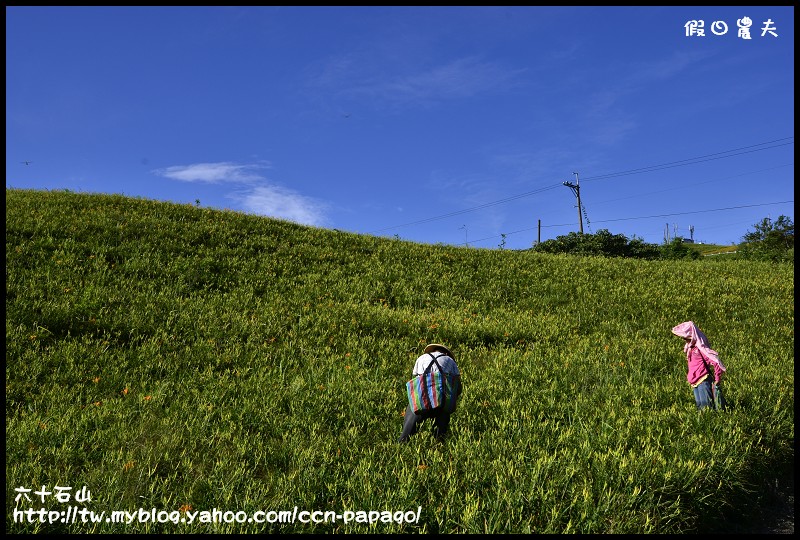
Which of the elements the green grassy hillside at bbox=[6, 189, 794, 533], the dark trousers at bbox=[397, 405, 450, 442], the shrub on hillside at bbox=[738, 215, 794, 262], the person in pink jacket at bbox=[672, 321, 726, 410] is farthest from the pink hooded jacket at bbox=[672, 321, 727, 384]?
the shrub on hillside at bbox=[738, 215, 794, 262]

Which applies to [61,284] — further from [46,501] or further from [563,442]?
[563,442]

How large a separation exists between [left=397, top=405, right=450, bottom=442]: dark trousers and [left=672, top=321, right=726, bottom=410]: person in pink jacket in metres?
3.96

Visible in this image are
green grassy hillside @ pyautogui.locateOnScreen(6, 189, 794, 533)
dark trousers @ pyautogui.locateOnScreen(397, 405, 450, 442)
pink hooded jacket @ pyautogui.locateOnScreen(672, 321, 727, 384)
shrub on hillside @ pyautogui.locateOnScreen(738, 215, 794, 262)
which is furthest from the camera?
shrub on hillside @ pyautogui.locateOnScreen(738, 215, 794, 262)

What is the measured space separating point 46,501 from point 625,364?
31.9ft

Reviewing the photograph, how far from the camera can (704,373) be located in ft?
22.0

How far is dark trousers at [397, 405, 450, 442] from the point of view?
18.6 ft

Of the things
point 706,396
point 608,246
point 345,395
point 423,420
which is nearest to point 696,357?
point 706,396

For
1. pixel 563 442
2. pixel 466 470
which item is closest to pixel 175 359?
pixel 466 470

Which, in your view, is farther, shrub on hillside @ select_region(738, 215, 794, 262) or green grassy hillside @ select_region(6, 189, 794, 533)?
shrub on hillside @ select_region(738, 215, 794, 262)

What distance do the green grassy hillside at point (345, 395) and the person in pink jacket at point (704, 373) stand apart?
0.37 m

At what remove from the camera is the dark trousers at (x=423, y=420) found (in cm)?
568

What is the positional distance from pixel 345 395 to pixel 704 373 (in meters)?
5.58

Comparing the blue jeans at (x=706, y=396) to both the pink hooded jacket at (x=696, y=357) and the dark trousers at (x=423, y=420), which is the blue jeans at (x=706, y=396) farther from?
the dark trousers at (x=423, y=420)

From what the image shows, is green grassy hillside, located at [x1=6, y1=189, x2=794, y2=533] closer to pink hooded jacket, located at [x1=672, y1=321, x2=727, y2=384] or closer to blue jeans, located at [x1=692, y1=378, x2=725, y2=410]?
blue jeans, located at [x1=692, y1=378, x2=725, y2=410]
